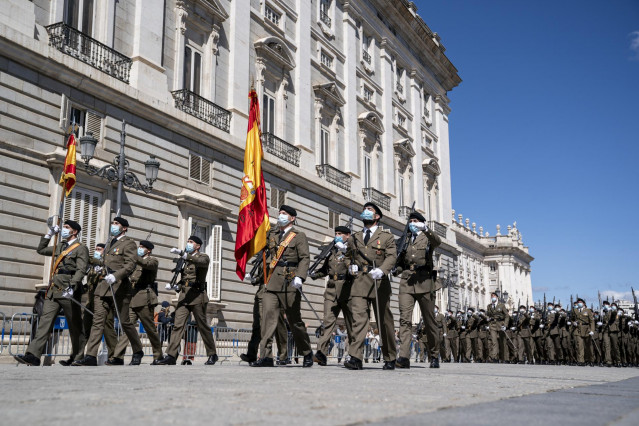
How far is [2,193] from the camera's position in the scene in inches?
518

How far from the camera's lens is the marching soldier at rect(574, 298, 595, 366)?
1919cm

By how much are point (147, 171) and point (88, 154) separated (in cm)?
182

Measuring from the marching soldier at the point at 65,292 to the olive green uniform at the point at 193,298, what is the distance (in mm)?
1470

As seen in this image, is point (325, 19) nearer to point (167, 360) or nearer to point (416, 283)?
point (416, 283)

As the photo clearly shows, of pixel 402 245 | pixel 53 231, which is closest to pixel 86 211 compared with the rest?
pixel 53 231

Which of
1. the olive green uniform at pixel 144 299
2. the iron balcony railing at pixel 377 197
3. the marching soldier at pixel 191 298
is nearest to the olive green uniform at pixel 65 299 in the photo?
the olive green uniform at pixel 144 299

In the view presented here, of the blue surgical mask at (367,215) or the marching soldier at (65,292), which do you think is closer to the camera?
the blue surgical mask at (367,215)

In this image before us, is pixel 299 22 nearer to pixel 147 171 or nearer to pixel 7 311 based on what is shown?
pixel 147 171

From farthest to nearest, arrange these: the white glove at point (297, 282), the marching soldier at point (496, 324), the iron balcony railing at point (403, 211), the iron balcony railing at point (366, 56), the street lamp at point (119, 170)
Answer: the iron balcony railing at point (403, 211), the iron balcony railing at point (366, 56), the marching soldier at point (496, 324), the street lamp at point (119, 170), the white glove at point (297, 282)

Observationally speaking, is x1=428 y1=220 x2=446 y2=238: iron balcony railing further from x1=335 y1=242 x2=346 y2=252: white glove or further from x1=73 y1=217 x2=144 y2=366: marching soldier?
x1=335 y1=242 x2=346 y2=252: white glove

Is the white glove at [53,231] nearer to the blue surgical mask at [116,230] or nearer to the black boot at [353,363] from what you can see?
the blue surgical mask at [116,230]

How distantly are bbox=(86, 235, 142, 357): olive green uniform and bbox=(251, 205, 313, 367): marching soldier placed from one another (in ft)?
7.26

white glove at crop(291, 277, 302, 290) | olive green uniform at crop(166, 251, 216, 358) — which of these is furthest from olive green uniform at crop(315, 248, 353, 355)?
olive green uniform at crop(166, 251, 216, 358)

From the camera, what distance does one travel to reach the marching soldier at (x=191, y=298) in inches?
407
